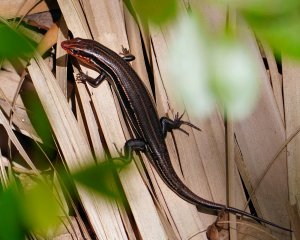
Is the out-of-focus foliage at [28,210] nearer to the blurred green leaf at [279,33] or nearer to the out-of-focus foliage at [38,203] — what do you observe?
the out-of-focus foliage at [38,203]

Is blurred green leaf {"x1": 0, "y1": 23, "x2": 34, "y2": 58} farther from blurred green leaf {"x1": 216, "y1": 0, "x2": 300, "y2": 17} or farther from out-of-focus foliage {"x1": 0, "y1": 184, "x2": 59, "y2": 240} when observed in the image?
blurred green leaf {"x1": 216, "y1": 0, "x2": 300, "y2": 17}

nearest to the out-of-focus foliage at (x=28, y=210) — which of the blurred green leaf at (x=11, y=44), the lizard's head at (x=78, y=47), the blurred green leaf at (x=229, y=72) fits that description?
the blurred green leaf at (x=11, y=44)

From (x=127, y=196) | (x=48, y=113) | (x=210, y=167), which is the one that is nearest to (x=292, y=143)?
(x=210, y=167)

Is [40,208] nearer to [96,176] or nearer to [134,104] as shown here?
[96,176]

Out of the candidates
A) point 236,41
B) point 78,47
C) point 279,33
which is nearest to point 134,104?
point 78,47

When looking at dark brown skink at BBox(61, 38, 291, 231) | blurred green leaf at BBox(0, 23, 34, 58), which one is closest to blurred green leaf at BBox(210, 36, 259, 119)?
blurred green leaf at BBox(0, 23, 34, 58)

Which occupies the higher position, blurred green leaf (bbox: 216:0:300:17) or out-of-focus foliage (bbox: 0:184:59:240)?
blurred green leaf (bbox: 216:0:300:17)
